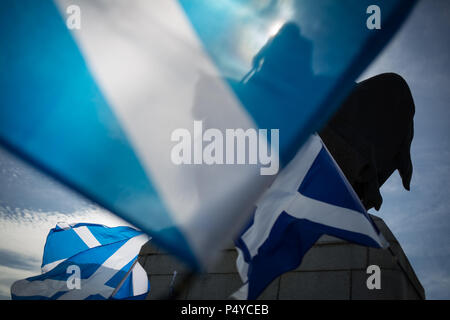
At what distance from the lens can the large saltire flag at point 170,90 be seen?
360 cm

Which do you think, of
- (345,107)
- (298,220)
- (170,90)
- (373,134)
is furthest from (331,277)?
(170,90)

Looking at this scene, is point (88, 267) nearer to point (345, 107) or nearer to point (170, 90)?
point (170, 90)

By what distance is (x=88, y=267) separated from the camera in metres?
7.27

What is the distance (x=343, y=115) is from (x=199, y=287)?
4.83 m

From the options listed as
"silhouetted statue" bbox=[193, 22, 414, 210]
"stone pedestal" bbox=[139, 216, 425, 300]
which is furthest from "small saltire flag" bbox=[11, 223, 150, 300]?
"silhouetted statue" bbox=[193, 22, 414, 210]

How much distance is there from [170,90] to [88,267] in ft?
17.1

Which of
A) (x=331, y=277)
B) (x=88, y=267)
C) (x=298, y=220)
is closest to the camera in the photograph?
(x=298, y=220)

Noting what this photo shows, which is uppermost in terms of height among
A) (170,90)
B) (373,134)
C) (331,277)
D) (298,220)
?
(373,134)

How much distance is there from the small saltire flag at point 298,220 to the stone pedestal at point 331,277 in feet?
4.39

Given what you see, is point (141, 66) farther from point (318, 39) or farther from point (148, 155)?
point (318, 39)

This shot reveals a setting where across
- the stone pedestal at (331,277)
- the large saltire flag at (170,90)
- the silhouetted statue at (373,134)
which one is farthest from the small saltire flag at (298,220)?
the silhouetted statue at (373,134)

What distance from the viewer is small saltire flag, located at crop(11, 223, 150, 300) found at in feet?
22.8

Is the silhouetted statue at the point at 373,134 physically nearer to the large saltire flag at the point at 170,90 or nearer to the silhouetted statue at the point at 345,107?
the silhouetted statue at the point at 345,107
